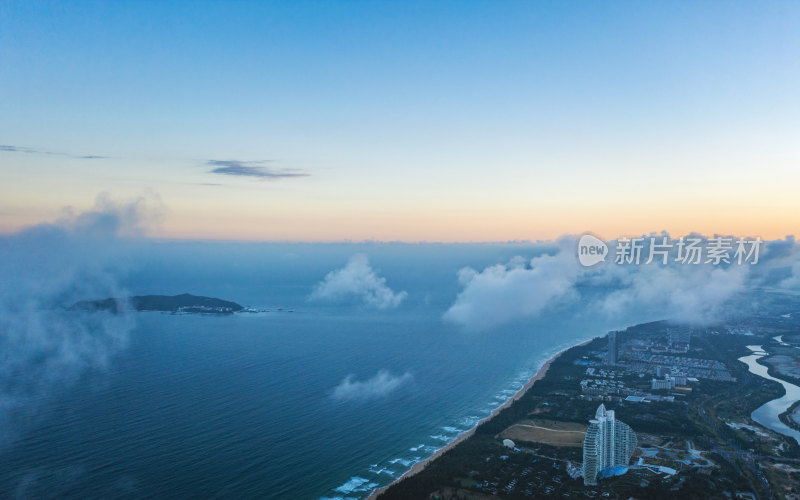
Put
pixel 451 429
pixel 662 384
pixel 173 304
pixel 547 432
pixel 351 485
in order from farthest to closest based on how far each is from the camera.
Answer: pixel 173 304, pixel 662 384, pixel 451 429, pixel 547 432, pixel 351 485

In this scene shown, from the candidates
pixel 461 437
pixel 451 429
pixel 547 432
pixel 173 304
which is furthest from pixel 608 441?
pixel 173 304

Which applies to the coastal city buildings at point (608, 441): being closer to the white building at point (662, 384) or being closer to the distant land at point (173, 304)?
the white building at point (662, 384)

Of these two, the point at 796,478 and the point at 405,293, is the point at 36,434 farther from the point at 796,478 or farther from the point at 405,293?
the point at 405,293

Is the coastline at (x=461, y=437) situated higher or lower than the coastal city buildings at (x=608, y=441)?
lower

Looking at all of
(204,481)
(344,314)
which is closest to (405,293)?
(344,314)

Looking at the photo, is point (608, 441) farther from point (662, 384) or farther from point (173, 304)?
point (173, 304)

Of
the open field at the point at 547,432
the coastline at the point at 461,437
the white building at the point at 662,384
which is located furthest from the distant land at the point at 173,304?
the white building at the point at 662,384

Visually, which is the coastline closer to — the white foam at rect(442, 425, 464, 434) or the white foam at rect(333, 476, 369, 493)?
the white foam at rect(442, 425, 464, 434)

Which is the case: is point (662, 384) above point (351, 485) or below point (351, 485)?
above
